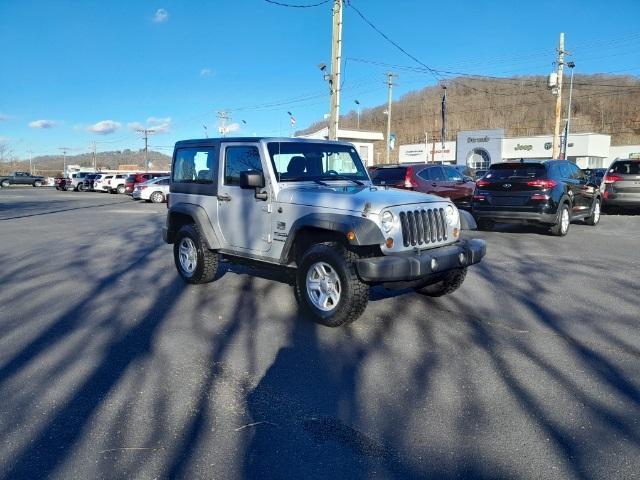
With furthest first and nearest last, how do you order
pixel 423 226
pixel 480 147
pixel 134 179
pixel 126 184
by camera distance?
1. pixel 480 147
2. pixel 126 184
3. pixel 134 179
4. pixel 423 226

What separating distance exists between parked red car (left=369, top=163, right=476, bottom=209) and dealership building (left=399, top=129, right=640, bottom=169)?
151 ft

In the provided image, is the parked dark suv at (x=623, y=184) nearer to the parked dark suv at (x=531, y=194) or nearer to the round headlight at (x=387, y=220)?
the parked dark suv at (x=531, y=194)

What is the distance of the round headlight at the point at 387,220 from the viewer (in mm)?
5066

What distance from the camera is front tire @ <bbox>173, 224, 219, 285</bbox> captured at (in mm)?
6949

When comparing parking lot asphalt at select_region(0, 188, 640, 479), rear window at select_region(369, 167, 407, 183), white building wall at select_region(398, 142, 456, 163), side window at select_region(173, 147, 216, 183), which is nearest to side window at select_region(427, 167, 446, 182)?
rear window at select_region(369, 167, 407, 183)

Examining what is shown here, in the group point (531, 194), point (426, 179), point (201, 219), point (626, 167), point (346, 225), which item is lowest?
point (201, 219)

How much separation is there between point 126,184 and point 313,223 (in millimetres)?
37470

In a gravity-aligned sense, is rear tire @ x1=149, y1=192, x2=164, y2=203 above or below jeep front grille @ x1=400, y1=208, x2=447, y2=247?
below

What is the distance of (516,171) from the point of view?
39.2 ft

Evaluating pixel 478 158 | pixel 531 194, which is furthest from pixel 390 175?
pixel 478 158

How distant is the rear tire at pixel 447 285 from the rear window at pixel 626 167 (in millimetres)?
12732

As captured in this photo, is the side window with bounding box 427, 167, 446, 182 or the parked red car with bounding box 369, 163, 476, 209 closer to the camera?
the parked red car with bounding box 369, 163, 476, 209

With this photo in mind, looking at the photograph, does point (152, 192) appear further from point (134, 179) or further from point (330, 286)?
point (330, 286)

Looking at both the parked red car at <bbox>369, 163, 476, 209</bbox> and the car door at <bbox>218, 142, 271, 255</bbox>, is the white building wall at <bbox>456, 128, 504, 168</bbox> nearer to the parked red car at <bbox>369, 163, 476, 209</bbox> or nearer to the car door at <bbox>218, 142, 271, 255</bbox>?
the parked red car at <bbox>369, 163, 476, 209</bbox>
